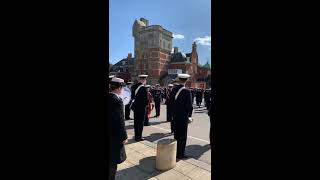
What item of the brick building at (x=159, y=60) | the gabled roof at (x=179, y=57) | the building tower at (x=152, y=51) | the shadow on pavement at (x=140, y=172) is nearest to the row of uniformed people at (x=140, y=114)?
the shadow on pavement at (x=140, y=172)

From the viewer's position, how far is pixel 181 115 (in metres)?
6.29

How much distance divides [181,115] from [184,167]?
1491 millimetres

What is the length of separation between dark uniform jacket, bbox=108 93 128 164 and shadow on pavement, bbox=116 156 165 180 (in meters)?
1.03

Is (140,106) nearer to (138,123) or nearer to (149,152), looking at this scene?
(138,123)

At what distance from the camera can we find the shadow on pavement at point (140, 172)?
15.3ft

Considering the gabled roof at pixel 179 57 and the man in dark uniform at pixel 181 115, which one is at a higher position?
the gabled roof at pixel 179 57

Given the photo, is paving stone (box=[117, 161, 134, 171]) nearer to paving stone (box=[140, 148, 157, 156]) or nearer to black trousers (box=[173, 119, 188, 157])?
paving stone (box=[140, 148, 157, 156])

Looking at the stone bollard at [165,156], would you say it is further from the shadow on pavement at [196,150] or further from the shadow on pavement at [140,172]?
the shadow on pavement at [196,150]
